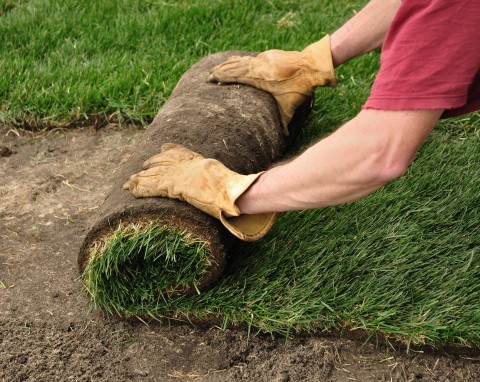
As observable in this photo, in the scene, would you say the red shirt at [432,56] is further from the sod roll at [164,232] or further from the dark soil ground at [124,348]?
the dark soil ground at [124,348]

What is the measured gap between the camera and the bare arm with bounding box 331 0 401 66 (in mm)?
3533

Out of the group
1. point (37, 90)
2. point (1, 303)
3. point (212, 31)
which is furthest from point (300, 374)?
point (212, 31)

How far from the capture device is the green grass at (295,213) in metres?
2.89

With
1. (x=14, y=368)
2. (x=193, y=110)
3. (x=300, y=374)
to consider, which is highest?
(x=193, y=110)

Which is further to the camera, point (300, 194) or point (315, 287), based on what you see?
point (315, 287)

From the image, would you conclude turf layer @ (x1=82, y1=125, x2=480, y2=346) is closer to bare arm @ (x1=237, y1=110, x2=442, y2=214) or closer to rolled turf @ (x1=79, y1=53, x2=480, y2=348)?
rolled turf @ (x1=79, y1=53, x2=480, y2=348)

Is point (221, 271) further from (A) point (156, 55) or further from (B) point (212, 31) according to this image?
(B) point (212, 31)

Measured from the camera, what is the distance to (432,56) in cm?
212

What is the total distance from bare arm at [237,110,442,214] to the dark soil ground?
1.99 ft

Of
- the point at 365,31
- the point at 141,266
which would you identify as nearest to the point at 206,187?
the point at 141,266

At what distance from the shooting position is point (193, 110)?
331 cm

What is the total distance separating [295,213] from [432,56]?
1350 mm

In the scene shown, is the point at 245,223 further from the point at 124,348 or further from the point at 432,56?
the point at 432,56

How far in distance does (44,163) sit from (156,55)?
1148mm
